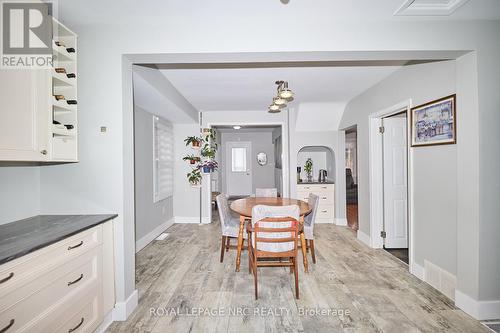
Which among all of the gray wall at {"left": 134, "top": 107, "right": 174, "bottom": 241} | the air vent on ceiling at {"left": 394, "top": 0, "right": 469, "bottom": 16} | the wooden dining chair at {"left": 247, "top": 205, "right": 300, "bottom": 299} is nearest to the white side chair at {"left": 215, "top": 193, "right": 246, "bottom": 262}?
the wooden dining chair at {"left": 247, "top": 205, "right": 300, "bottom": 299}

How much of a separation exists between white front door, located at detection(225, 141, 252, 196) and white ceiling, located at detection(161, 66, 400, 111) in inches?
193

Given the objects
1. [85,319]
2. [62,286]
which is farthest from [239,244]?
[62,286]

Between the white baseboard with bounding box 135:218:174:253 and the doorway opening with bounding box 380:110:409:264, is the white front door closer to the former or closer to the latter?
the white baseboard with bounding box 135:218:174:253

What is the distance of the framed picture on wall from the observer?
2325 mm

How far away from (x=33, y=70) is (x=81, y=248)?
4.14 ft

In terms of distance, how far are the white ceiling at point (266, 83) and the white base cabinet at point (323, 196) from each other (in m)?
1.80

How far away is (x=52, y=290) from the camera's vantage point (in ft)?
4.80

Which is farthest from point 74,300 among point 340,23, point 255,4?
point 340,23

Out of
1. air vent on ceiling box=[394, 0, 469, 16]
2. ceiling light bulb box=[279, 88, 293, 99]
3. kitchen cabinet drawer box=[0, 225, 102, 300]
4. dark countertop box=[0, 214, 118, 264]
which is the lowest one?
kitchen cabinet drawer box=[0, 225, 102, 300]

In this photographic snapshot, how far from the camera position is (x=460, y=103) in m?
2.17

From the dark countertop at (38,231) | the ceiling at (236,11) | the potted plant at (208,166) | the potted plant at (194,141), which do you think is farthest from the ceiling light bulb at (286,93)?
the potted plant at (208,166)

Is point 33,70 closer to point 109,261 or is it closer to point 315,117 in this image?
point 109,261

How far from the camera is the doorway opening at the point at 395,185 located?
3693mm

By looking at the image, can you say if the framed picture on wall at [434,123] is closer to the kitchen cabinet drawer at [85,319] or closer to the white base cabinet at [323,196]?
the white base cabinet at [323,196]
